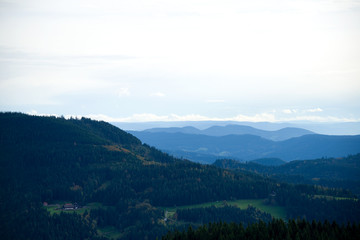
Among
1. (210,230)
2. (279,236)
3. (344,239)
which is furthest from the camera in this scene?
(210,230)

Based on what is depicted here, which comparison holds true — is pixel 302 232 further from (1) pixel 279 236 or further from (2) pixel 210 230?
(2) pixel 210 230

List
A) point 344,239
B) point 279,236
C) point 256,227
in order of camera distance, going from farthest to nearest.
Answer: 1. point 256,227
2. point 279,236
3. point 344,239

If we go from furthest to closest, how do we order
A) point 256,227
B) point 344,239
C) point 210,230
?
1. point 210,230
2. point 256,227
3. point 344,239

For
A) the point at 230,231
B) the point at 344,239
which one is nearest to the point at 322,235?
the point at 344,239

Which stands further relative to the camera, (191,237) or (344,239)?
(191,237)

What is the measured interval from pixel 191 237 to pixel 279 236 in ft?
107

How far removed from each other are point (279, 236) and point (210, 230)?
→ 31142mm

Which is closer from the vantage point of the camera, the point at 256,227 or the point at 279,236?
the point at 279,236

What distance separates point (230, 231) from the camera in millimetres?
150750

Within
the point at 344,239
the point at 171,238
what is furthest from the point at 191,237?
the point at 344,239

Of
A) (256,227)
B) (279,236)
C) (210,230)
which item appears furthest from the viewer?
(210,230)

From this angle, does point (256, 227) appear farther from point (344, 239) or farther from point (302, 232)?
point (344, 239)

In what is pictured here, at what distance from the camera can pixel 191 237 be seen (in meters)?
149

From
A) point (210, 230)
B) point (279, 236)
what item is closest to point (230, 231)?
point (210, 230)
